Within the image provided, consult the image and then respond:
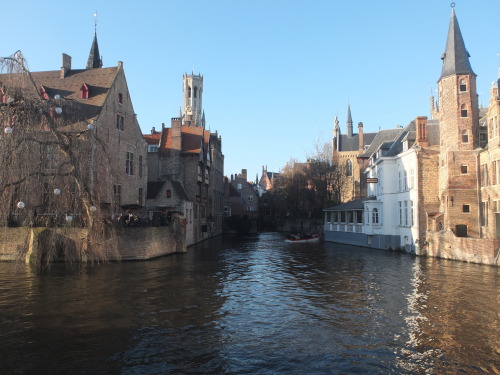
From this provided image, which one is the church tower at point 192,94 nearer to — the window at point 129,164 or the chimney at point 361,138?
the chimney at point 361,138

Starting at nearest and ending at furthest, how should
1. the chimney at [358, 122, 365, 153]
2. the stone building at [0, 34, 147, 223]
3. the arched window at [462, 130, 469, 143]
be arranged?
1. the stone building at [0, 34, 147, 223]
2. the arched window at [462, 130, 469, 143]
3. the chimney at [358, 122, 365, 153]

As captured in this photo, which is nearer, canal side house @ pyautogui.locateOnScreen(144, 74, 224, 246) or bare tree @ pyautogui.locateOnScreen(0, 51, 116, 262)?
bare tree @ pyautogui.locateOnScreen(0, 51, 116, 262)

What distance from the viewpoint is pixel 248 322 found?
1223cm

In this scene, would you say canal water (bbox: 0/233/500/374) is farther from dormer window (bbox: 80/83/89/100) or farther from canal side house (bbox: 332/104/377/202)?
canal side house (bbox: 332/104/377/202)

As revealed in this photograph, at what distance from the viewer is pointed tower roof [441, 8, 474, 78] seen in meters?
29.5

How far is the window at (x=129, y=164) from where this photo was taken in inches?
1360

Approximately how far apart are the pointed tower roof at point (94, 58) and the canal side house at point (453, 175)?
3587 cm

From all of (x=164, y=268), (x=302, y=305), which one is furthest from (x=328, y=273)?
(x=164, y=268)

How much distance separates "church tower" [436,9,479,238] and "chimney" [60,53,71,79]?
103 feet

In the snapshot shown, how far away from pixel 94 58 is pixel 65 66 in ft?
43.3

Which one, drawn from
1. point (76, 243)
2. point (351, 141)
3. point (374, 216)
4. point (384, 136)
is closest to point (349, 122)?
point (351, 141)

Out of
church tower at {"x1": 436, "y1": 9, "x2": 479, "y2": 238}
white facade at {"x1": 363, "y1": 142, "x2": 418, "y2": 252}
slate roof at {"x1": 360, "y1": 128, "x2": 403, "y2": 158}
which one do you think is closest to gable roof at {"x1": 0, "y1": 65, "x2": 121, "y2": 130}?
white facade at {"x1": 363, "y1": 142, "x2": 418, "y2": 252}

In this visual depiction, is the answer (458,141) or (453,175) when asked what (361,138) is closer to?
(458,141)

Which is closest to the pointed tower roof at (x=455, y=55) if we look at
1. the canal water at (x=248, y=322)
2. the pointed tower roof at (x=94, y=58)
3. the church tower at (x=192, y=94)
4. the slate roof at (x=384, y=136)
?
the canal water at (x=248, y=322)
